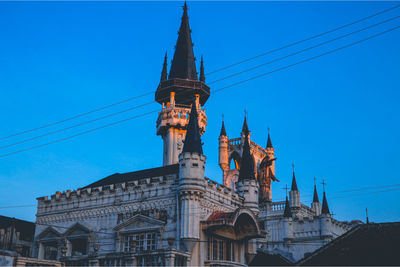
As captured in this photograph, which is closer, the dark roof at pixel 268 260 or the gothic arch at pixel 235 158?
the dark roof at pixel 268 260

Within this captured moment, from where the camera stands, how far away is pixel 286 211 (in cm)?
5197

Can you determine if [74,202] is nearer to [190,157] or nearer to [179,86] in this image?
[190,157]

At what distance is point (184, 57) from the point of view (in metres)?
59.9

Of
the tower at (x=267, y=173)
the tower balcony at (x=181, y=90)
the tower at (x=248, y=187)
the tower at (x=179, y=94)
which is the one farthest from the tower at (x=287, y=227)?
the tower at (x=267, y=173)

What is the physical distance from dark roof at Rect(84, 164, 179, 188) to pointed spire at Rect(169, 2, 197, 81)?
17.4 metres

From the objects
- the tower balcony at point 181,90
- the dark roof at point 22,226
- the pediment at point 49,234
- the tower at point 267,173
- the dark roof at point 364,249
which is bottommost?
the dark roof at point 364,249

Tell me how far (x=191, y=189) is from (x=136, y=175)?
414 inches

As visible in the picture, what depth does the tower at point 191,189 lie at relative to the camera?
110 feet

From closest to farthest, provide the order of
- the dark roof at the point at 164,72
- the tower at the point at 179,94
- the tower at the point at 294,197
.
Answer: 1. the tower at the point at 179,94
2. the tower at the point at 294,197
3. the dark roof at the point at 164,72

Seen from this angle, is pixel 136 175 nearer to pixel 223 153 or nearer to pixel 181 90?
pixel 181 90

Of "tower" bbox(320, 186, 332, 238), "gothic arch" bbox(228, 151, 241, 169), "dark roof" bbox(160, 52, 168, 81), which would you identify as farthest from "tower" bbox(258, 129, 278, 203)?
"dark roof" bbox(160, 52, 168, 81)

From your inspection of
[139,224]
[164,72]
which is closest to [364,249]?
[139,224]

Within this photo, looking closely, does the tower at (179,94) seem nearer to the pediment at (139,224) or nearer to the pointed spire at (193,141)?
the pointed spire at (193,141)

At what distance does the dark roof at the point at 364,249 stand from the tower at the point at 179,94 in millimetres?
24681
